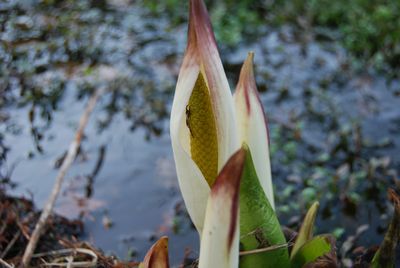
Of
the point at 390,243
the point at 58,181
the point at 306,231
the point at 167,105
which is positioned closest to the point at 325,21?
the point at 167,105

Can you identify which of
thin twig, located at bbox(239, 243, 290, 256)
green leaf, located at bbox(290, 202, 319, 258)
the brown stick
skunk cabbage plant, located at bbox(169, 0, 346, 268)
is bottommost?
the brown stick

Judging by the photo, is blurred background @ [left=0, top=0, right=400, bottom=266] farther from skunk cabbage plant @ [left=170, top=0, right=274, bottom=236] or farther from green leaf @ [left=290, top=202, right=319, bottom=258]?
skunk cabbage plant @ [left=170, top=0, right=274, bottom=236]

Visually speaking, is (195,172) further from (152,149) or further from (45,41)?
(45,41)

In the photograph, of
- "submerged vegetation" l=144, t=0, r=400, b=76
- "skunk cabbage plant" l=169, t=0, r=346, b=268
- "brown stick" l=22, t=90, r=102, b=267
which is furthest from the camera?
"submerged vegetation" l=144, t=0, r=400, b=76

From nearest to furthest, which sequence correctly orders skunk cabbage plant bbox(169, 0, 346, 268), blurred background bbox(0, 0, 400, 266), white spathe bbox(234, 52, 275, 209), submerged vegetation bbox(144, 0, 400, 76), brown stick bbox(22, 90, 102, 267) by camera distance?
1. skunk cabbage plant bbox(169, 0, 346, 268)
2. white spathe bbox(234, 52, 275, 209)
3. brown stick bbox(22, 90, 102, 267)
4. blurred background bbox(0, 0, 400, 266)
5. submerged vegetation bbox(144, 0, 400, 76)

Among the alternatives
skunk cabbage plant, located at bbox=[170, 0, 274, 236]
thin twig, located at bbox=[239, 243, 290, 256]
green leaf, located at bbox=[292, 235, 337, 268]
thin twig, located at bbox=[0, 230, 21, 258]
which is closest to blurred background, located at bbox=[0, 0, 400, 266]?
thin twig, located at bbox=[0, 230, 21, 258]

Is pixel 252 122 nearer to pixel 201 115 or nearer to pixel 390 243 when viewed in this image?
pixel 201 115

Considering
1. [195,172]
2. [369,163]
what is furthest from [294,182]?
[195,172]
